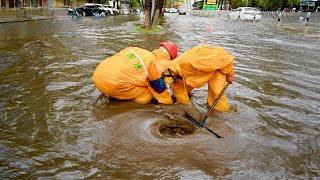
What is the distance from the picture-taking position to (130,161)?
336 centimetres

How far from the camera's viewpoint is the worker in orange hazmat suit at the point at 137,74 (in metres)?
4.58

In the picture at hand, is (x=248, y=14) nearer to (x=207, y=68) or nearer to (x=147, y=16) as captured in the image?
(x=147, y=16)

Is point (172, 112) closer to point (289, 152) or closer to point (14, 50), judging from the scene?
point (289, 152)

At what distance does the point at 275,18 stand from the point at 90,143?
1514 inches

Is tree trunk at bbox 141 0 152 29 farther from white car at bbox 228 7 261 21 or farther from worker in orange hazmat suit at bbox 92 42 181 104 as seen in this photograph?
white car at bbox 228 7 261 21

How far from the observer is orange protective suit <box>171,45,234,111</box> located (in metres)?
4.56

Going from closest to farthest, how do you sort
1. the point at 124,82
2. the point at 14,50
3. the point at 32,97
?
the point at 124,82, the point at 32,97, the point at 14,50

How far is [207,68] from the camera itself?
4.57 meters

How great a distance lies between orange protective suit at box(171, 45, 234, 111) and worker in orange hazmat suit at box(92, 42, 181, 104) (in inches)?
8.7

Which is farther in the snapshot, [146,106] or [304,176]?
[146,106]

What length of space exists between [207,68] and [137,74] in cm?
107

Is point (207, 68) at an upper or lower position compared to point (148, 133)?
upper

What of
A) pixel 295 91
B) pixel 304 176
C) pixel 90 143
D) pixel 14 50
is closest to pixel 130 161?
pixel 90 143

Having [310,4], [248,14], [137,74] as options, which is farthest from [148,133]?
[310,4]
